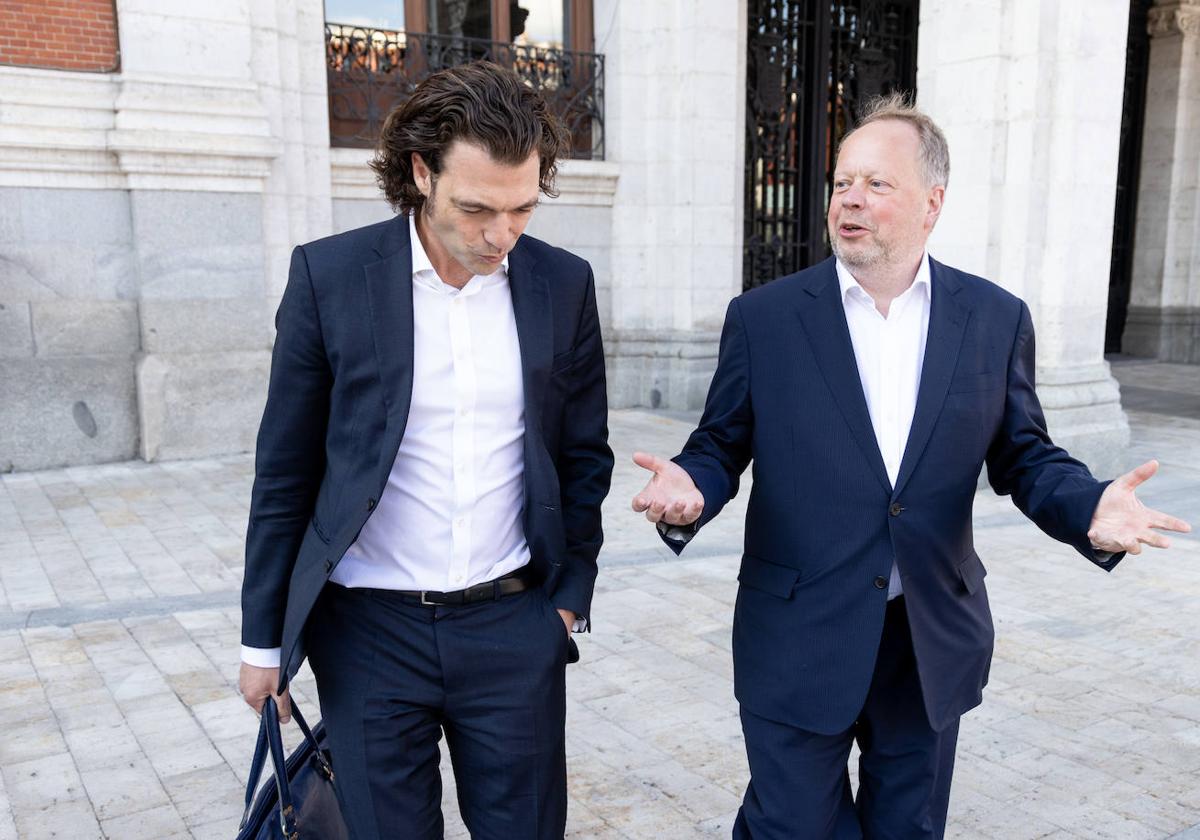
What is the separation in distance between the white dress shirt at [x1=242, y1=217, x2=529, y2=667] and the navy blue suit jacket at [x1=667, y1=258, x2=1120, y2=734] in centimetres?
45

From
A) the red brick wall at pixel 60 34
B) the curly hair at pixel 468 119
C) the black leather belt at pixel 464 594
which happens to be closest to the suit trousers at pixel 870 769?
the black leather belt at pixel 464 594

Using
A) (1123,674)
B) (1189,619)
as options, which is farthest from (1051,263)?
(1123,674)

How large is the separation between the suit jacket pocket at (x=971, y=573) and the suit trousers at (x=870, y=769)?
175mm

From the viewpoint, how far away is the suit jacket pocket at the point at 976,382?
2.40m

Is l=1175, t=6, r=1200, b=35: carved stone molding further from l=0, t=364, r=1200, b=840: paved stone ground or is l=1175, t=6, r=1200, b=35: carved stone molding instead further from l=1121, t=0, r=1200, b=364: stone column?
l=0, t=364, r=1200, b=840: paved stone ground

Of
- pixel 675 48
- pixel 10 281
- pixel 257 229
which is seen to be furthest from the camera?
pixel 675 48

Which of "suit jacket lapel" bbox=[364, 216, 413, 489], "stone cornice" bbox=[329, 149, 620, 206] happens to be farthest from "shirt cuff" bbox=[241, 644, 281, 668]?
"stone cornice" bbox=[329, 149, 620, 206]

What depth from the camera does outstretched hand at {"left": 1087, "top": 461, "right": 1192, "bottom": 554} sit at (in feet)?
7.21

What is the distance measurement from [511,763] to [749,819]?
630 mm

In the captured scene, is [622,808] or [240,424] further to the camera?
[240,424]

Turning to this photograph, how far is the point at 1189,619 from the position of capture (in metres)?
5.36

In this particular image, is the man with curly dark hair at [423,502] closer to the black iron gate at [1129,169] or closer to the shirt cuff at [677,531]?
the shirt cuff at [677,531]

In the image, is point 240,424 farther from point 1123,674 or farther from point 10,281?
point 1123,674

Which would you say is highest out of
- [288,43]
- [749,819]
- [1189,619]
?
[288,43]
